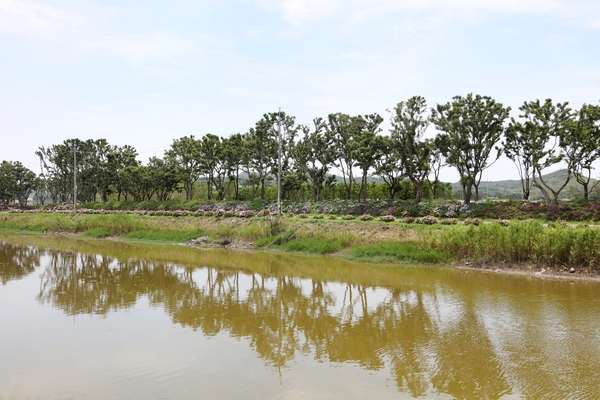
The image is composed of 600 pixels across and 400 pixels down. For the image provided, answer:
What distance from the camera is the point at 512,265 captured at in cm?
1809

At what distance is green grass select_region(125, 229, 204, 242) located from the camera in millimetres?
31906

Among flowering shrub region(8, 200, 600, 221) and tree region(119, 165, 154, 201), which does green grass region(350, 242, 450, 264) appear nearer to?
flowering shrub region(8, 200, 600, 221)

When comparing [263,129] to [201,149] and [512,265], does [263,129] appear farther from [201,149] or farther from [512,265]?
[512,265]

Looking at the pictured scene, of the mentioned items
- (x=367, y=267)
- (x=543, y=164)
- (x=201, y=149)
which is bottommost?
(x=367, y=267)

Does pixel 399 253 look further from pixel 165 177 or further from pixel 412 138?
pixel 165 177

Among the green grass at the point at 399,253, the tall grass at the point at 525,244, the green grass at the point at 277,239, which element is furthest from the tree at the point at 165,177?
the tall grass at the point at 525,244

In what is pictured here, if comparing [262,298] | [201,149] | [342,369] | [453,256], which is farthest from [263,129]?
[342,369]

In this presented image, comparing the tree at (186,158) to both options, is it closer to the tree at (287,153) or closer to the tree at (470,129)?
the tree at (287,153)

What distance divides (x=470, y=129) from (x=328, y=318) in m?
26.3

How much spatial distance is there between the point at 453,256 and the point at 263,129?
29.9m

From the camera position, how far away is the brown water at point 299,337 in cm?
667

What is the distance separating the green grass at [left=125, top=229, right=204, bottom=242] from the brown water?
14428 millimetres

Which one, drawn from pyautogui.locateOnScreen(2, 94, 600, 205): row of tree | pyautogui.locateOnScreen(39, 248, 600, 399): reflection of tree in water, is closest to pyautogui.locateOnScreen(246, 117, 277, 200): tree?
pyautogui.locateOnScreen(2, 94, 600, 205): row of tree

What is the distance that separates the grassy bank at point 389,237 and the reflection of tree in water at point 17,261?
763 centimetres
